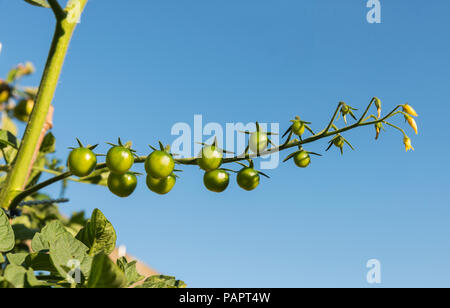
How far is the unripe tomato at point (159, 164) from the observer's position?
1.47 metres

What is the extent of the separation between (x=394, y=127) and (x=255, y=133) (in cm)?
50

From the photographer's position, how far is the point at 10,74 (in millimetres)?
3375

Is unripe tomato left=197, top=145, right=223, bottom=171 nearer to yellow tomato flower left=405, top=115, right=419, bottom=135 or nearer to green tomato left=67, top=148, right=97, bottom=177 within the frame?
green tomato left=67, top=148, right=97, bottom=177

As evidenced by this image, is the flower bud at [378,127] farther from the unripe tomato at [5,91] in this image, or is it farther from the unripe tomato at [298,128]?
the unripe tomato at [5,91]

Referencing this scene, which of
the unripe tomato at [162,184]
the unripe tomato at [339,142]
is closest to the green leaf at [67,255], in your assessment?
the unripe tomato at [162,184]

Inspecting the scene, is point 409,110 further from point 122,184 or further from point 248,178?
point 122,184

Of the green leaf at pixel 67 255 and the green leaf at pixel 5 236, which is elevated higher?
the green leaf at pixel 5 236

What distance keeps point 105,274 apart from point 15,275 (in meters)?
0.22

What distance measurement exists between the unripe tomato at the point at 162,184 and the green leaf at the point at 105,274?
798mm

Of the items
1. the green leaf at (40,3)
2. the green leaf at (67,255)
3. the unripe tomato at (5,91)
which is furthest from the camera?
the unripe tomato at (5,91)

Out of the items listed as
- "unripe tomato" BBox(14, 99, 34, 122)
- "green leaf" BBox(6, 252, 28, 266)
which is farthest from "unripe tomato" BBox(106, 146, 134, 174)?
"unripe tomato" BBox(14, 99, 34, 122)
